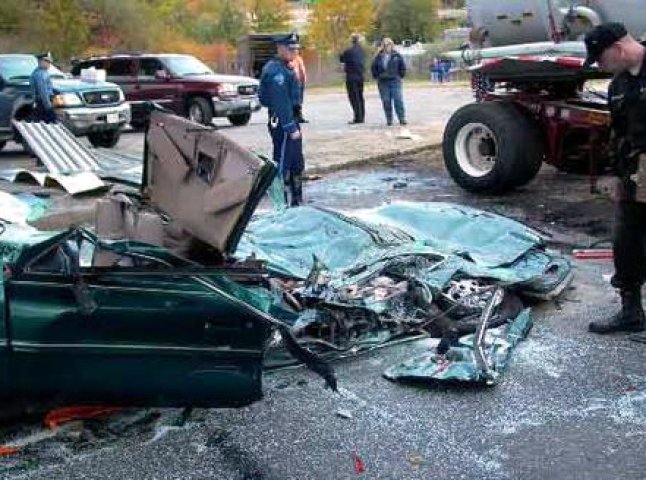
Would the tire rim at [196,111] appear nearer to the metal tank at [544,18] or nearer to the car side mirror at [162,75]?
the car side mirror at [162,75]

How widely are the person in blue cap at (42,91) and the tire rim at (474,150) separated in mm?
6896

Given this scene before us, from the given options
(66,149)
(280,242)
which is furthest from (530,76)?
(66,149)

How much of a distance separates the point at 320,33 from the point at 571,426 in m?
52.3

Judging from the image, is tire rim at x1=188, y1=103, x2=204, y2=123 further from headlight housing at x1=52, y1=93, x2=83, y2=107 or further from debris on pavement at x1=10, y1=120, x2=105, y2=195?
debris on pavement at x1=10, y1=120, x2=105, y2=195

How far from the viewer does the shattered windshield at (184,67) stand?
1922 cm

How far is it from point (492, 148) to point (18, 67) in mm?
9211

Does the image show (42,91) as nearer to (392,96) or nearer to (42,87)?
(42,87)

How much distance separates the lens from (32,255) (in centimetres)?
363

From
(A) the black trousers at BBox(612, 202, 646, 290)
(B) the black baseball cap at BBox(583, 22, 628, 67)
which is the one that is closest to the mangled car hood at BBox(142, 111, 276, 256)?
(B) the black baseball cap at BBox(583, 22, 628, 67)

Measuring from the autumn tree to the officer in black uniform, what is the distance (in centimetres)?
4996

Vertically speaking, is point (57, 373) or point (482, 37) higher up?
point (482, 37)

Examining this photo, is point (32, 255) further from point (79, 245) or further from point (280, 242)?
point (280, 242)

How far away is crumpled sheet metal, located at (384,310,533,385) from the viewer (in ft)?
15.0

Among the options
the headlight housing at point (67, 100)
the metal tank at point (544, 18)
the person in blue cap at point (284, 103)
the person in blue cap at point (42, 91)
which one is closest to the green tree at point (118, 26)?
the headlight housing at point (67, 100)
